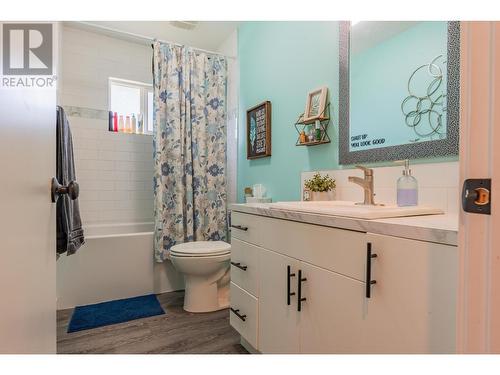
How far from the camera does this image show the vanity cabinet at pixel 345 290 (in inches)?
28.3

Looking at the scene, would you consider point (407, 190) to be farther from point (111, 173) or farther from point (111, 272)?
point (111, 173)

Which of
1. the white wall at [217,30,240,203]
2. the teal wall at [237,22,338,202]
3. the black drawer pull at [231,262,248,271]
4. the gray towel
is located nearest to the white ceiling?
the white wall at [217,30,240,203]

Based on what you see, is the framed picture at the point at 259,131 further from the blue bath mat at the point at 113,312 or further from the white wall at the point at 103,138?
the blue bath mat at the point at 113,312

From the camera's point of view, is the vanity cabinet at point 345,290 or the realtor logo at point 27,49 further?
the vanity cabinet at point 345,290

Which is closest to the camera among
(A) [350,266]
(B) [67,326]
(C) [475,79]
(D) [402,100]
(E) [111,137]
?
(C) [475,79]

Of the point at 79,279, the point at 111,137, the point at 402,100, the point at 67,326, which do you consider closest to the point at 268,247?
the point at 402,100

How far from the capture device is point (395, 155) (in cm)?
135

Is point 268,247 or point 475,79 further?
point 268,247

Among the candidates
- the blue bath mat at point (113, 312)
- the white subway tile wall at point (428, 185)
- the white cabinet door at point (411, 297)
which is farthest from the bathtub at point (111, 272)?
the white cabinet door at point (411, 297)

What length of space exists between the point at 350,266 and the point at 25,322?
2.80 ft

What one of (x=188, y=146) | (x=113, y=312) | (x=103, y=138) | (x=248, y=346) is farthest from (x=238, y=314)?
(x=103, y=138)

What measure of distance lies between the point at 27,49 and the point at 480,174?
107 centimetres

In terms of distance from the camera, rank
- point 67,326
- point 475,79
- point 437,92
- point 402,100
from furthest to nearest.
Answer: point 67,326
point 402,100
point 437,92
point 475,79
